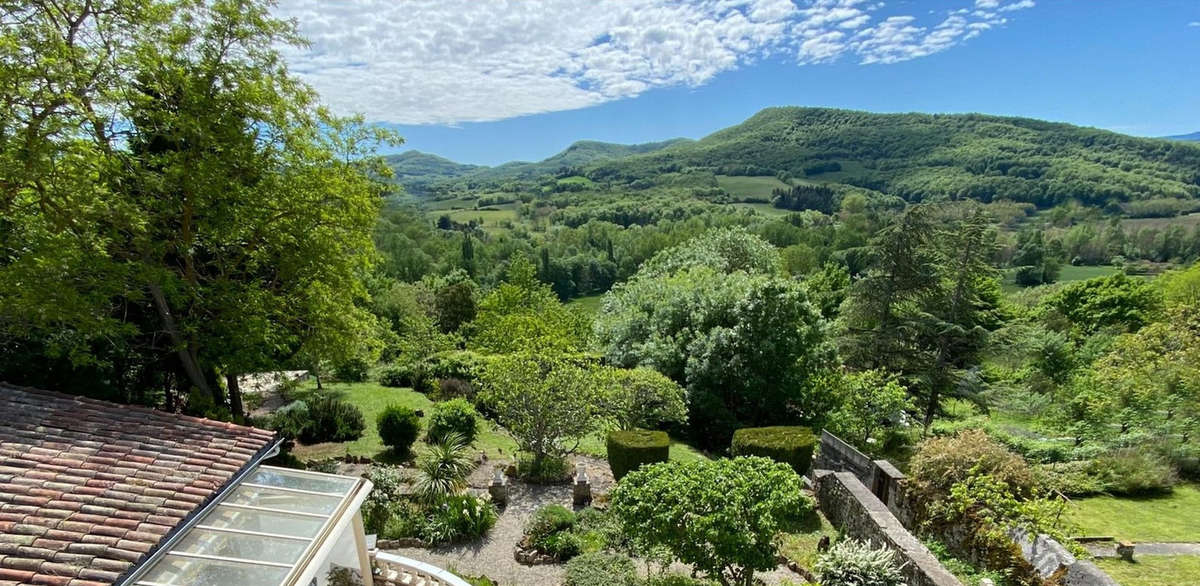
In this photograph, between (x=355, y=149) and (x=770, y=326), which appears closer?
(x=355, y=149)

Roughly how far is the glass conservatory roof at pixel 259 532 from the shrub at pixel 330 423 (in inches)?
442

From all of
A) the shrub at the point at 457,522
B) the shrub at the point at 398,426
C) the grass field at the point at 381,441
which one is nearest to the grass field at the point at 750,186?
the grass field at the point at 381,441

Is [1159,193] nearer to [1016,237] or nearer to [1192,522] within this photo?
[1016,237]

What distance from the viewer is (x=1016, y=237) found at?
Answer: 326 ft

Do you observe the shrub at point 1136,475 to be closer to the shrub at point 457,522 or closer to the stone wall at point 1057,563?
the stone wall at point 1057,563

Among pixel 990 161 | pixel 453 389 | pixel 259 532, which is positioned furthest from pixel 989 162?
pixel 259 532

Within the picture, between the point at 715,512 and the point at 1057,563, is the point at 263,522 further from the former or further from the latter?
Answer: the point at 1057,563

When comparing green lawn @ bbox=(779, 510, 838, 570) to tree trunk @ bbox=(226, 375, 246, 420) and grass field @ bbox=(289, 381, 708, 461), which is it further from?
tree trunk @ bbox=(226, 375, 246, 420)

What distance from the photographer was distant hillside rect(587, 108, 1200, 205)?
13325 cm

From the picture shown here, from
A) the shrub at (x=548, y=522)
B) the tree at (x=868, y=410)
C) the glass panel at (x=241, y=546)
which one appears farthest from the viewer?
the tree at (x=868, y=410)

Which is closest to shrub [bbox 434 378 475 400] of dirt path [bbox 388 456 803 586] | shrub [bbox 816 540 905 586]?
dirt path [bbox 388 456 803 586]

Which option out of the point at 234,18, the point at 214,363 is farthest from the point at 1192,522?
the point at 234,18

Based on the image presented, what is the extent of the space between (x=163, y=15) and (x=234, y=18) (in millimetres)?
1226

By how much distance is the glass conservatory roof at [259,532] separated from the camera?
5.62 m
